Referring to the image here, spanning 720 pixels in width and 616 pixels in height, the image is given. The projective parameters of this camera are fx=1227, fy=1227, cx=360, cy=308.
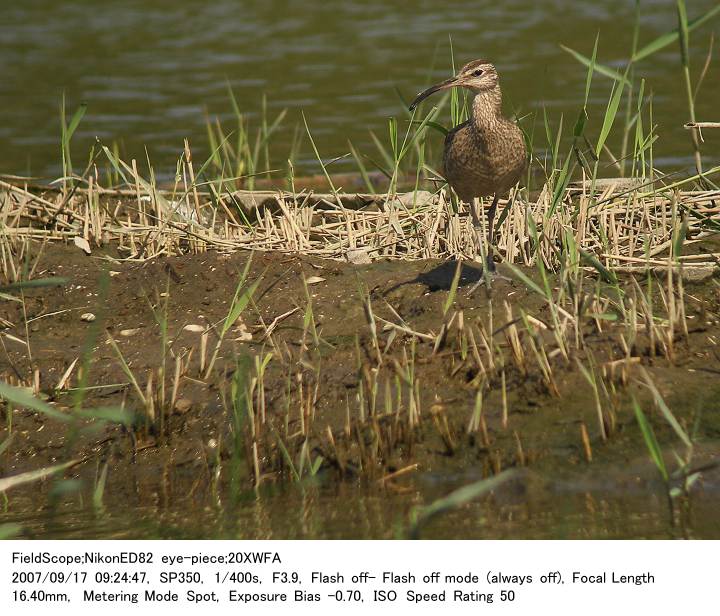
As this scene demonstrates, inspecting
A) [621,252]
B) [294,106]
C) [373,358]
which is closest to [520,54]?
[294,106]

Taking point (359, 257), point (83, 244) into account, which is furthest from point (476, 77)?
point (83, 244)

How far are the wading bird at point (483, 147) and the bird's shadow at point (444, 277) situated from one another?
12 centimetres

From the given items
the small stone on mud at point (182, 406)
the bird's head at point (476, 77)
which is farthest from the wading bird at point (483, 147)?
the small stone on mud at point (182, 406)

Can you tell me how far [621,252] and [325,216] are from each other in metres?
1.87

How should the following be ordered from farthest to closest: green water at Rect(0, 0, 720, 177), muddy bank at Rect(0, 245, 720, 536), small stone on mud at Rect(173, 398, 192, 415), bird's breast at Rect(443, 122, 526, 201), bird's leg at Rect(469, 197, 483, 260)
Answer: green water at Rect(0, 0, 720, 177)
bird's leg at Rect(469, 197, 483, 260)
bird's breast at Rect(443, 122, 526, 201)
small stone on mud at Rect(173, 398, 192, 415)
muddy bank at Rect(0, 245, 720, 536)

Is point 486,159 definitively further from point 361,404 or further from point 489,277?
point 361,404

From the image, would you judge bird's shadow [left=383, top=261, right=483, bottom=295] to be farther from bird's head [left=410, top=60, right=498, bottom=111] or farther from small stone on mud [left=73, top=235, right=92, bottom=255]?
small stone on mud [left=73, top=235, right=92, bottom=255]

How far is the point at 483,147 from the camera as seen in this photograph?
5.93 metres

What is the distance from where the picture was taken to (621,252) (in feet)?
20.9

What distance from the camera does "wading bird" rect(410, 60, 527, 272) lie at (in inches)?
234

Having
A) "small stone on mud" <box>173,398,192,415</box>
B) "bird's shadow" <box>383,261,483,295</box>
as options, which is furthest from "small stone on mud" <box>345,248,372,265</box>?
"small stone on mud" <box>173,398,192,415</box>

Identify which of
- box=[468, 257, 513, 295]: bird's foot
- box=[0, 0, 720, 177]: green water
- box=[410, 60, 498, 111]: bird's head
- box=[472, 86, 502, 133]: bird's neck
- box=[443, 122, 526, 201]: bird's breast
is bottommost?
box=[0, 0, 720, 177]: green water

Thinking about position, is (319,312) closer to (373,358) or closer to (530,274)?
(373,358)

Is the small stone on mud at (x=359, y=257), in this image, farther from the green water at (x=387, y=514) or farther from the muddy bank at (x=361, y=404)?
the green water at (x=387, y=514)
